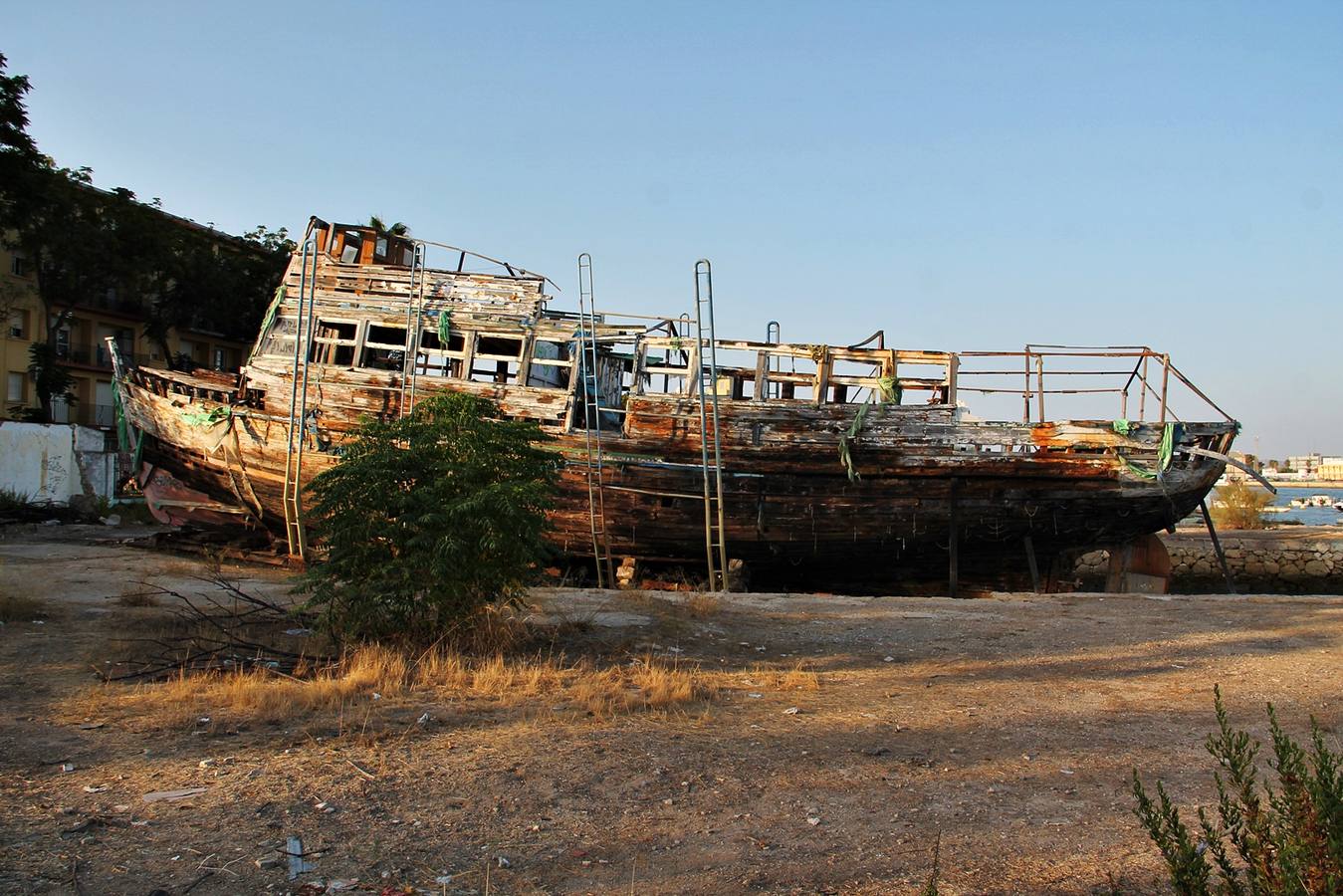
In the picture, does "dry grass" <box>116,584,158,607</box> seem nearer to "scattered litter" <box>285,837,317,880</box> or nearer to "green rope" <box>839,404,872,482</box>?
"scattered litter" <box>285,837,317,880</box>

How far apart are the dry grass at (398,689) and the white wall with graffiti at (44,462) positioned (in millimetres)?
21215

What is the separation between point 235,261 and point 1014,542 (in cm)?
3841

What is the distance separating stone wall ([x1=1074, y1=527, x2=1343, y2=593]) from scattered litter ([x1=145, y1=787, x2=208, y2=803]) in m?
23.7

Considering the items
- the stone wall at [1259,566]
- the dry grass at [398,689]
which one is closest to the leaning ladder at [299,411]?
the dry grass at [398,689]

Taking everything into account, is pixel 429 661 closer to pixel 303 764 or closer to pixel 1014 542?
pixel 303 764

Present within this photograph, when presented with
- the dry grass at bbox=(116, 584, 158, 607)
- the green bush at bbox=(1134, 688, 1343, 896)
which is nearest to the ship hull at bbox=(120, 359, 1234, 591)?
the dry grass at bbox=(116, 584, 158, 607)

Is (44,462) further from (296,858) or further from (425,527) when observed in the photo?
(296,858)

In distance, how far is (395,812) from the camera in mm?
4406

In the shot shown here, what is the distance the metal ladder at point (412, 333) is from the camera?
50.0 ft

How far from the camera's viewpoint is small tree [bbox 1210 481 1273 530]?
117 ft

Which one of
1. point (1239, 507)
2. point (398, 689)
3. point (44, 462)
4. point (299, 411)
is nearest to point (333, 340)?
point (299, 411)

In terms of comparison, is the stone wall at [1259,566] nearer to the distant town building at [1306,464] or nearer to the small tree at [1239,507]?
the small tree at [1239,507]

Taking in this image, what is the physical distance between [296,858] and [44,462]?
26719 millimetres

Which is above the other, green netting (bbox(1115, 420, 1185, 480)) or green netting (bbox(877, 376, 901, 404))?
green netting (bbox(877, 376, 901, 404))
